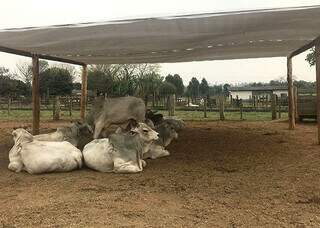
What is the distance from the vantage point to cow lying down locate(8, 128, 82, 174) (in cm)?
672

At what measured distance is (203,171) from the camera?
6887 millimetres

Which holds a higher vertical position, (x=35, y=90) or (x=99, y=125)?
(x=35, y=90)

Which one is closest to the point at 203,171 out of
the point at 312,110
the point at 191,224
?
the point at 191,224

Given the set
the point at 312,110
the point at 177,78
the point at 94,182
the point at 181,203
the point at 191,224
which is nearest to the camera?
the point at 191,224

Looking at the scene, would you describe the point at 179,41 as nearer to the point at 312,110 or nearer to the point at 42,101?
the point at 312,110

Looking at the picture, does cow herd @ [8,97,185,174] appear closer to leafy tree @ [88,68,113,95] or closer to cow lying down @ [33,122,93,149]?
cow lying down @ [33,122,93,149]

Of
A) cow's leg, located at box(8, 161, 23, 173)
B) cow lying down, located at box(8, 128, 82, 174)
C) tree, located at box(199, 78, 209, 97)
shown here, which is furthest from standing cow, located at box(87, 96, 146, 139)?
tree, located at box(199, 78, 209, 97)

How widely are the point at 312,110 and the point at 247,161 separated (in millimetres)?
8706

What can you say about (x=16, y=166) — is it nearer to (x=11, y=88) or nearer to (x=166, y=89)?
(x=11, y=88)

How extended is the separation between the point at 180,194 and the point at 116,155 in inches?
68.5

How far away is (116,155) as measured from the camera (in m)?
6.91

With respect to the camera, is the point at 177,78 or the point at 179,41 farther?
the point at 177,78

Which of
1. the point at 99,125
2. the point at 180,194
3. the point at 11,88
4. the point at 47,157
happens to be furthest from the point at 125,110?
the point at 11,88

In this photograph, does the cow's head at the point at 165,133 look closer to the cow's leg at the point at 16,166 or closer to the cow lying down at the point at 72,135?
the cow lying down at the point at 72,135
